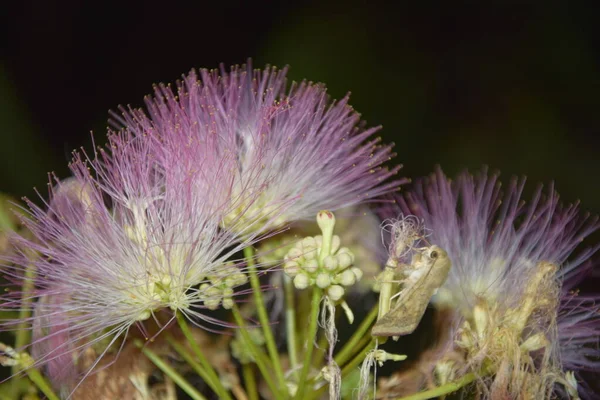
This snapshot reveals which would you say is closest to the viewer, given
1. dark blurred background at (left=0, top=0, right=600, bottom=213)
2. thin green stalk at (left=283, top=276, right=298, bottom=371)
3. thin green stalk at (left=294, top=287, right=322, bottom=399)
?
thin green stalk at (left=294, top=287, right=322, bottom=399)

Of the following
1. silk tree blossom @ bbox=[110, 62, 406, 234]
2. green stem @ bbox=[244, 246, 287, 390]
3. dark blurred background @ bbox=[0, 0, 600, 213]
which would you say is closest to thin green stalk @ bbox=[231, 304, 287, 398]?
green stem @ bbox=[244, 246, 287, 390]

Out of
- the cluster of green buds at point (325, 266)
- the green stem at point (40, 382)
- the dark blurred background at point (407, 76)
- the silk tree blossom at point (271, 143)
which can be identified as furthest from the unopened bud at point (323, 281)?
the dark blurred background at point (407, 76)

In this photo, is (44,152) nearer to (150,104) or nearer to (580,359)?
(150,104)

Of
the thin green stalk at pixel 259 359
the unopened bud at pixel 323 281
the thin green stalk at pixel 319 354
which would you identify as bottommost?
the thin green stalk at pixel 319 354

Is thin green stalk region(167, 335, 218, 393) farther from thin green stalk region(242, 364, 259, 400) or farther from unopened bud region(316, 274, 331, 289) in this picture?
unopened bud region(316, 274, 331, 289)

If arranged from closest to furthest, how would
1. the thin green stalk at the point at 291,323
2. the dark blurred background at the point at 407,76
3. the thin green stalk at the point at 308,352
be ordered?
the thin green stalk at the point at 308,352, the thin green stalk at the point at 291,323, the dark blurred background at the point at 407,76

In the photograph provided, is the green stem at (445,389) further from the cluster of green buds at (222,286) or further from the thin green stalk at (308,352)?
the cluster of green buds at (222,286)

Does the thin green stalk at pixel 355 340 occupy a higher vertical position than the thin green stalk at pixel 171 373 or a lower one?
lower
